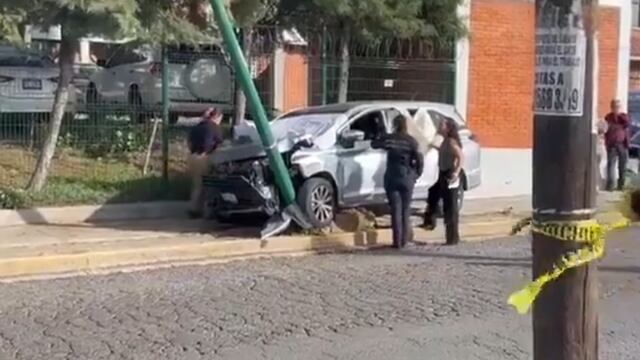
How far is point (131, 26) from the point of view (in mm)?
14453

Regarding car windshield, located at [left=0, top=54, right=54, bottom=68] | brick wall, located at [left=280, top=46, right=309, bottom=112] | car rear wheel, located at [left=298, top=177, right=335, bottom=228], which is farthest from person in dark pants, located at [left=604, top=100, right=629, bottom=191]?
car windshield, located at [left=0, top=54, right=54, bottom=68]

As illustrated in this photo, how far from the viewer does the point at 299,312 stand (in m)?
9.51

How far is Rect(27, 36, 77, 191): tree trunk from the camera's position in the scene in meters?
15.9

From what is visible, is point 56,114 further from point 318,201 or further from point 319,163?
point 318,201

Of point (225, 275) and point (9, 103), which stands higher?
point (9, 103)

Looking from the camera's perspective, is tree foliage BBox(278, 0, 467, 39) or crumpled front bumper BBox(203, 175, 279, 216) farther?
tree foliage BBox(278, 0, 467, 39)

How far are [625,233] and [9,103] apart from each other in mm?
9010

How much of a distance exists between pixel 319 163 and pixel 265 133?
147 cm

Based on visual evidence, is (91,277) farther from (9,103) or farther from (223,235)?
(9,103)

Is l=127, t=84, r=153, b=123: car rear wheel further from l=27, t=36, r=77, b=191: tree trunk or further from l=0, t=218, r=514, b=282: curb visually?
l=0, t=218, r=514, b=282: curb

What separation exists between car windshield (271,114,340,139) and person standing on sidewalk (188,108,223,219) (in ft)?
2.99

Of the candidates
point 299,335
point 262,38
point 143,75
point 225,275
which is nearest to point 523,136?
point 262,38

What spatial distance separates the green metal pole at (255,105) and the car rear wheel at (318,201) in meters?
0.26

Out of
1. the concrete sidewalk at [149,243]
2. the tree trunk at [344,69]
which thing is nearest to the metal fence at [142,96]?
the tree trunk at [344,69]
